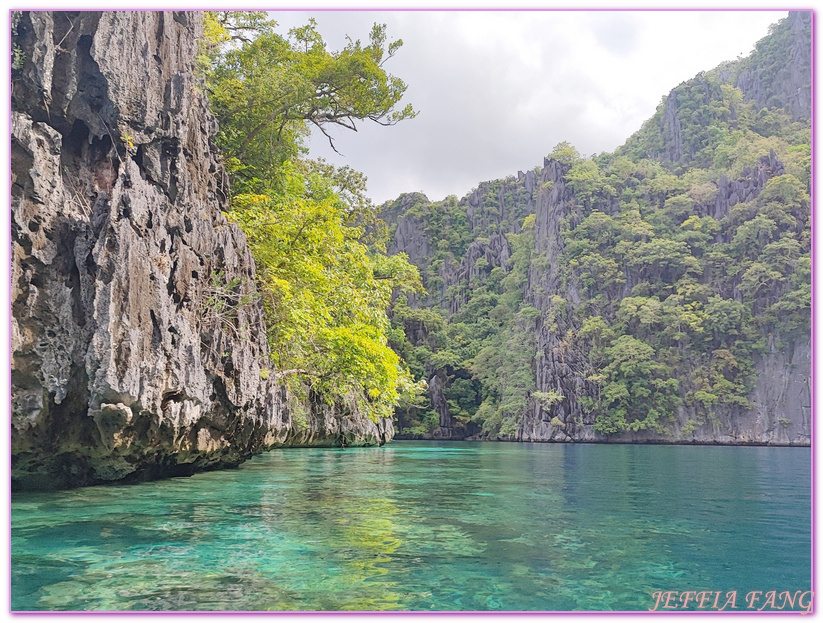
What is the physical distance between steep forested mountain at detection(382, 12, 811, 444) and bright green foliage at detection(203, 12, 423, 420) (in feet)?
98.8

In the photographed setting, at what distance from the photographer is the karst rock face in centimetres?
643

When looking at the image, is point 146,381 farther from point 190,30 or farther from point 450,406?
point 450,406

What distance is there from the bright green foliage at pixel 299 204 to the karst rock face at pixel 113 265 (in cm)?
239

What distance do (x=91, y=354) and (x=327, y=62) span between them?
31.2 feet

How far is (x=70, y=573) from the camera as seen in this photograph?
379 cm

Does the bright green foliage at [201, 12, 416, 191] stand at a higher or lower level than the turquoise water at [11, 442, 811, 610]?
higher

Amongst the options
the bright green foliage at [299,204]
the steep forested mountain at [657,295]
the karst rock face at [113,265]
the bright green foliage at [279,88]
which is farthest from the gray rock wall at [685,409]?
the karst rock face at [113,265]

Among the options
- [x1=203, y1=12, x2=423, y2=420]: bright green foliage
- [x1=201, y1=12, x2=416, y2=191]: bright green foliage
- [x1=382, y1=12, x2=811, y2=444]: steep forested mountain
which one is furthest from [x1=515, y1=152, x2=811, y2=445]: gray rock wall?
[x1=201, y1=12, x2=416, y2=191]: bright green foliage

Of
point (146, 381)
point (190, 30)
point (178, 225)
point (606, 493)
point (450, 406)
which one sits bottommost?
point (450, 406)

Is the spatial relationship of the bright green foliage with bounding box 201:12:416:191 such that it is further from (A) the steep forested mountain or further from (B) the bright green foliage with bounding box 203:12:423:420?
(A) the steep forested mountain

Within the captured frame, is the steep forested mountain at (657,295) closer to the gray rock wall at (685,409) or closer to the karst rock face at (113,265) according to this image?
the gray rock wall at (685,409)

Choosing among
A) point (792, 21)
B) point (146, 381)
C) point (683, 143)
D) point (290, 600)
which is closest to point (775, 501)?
point (290, 600)

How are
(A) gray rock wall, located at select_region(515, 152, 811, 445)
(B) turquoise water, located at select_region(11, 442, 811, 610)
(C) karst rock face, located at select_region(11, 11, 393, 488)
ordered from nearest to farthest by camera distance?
(B) turquoise water, located at select_region(11, 442, 811, 610), (C) karst rock face, located at select_region(11, 11, 393, 488), (A) gray rock wall, located at select_region(515, 152, 811, 445)

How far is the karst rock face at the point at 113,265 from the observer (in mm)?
6434
